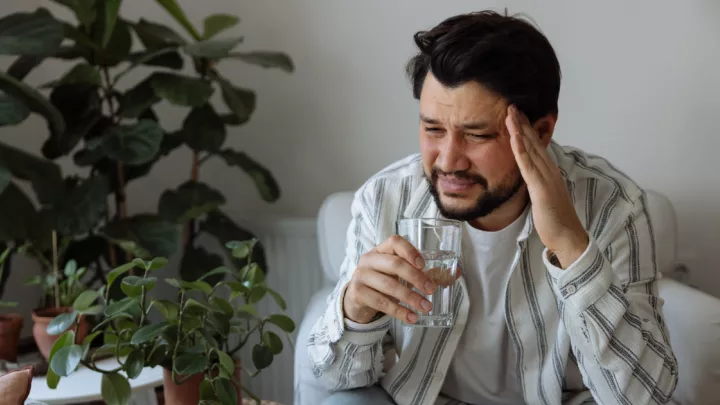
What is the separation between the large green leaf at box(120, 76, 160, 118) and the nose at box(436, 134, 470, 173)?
1.05m

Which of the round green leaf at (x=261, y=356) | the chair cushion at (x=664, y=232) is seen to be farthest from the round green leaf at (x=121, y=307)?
the chair cushion at (x=664, y=232)

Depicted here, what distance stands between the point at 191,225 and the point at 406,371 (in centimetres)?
110

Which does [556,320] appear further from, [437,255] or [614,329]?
[437,255]

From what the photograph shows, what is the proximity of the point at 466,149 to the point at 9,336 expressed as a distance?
1.04 meters

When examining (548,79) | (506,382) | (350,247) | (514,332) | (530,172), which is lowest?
(506,382)

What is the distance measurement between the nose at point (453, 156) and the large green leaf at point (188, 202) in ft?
3.42

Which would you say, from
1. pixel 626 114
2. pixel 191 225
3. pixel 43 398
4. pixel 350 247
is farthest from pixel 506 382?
pixel 191 225

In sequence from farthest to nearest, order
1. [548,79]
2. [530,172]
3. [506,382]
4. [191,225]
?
[191,225] → [506,382] → [548,79] → [530,172]

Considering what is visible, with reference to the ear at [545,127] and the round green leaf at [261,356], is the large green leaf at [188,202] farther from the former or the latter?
the ear at [545,127]

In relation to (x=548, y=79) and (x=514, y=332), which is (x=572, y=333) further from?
(x=548, y=79)

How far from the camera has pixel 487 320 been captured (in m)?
1.56

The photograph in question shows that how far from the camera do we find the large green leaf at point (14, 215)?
1.93 m

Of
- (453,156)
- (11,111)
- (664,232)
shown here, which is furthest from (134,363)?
(664,232)

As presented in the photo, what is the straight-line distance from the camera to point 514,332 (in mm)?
1525
